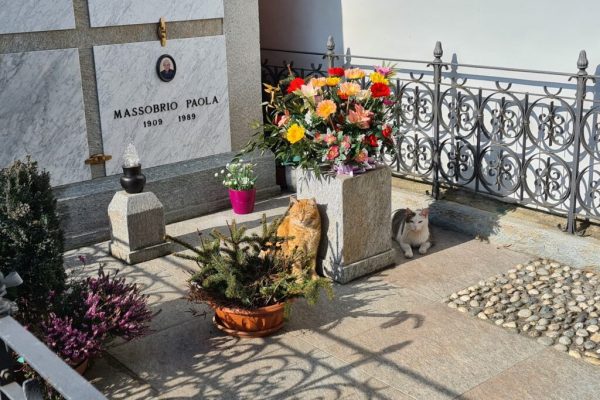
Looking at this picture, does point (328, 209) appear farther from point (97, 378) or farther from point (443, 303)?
point (97, 378)

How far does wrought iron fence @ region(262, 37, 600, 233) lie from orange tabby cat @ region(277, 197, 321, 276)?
1.20 meters

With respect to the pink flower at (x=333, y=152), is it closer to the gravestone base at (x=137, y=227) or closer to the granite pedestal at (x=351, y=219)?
the granite pedestal at (x=351, y=219)

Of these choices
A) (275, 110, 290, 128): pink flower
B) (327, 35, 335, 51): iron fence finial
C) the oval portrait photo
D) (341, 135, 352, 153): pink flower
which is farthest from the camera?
(327, 35, 335, 51): iron fence finial

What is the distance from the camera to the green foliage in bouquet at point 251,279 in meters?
5.06

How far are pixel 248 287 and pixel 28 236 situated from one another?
56.8 inches

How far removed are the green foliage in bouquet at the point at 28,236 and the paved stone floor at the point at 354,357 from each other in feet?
2.11

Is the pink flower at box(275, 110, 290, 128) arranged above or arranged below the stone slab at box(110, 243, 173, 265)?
above

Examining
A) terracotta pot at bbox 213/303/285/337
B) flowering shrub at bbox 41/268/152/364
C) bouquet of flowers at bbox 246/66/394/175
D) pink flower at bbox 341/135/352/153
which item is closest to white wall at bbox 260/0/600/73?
bouquet of flowers at bbox 246/66/394/175

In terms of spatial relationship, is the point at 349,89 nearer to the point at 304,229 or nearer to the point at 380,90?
the point at 380,90

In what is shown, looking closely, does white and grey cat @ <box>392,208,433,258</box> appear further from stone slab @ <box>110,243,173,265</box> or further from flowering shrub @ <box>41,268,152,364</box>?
flowering shrub @ <box>41,268,152,364</box>

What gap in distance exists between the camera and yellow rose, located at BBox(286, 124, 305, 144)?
5.98 meters

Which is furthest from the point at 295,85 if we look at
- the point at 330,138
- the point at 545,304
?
the point at 545,304

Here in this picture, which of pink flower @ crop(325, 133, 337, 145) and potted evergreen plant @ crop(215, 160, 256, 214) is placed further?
potted evergreen plant @ crop(215, 160, 256, 214)

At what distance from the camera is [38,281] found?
4.76m
